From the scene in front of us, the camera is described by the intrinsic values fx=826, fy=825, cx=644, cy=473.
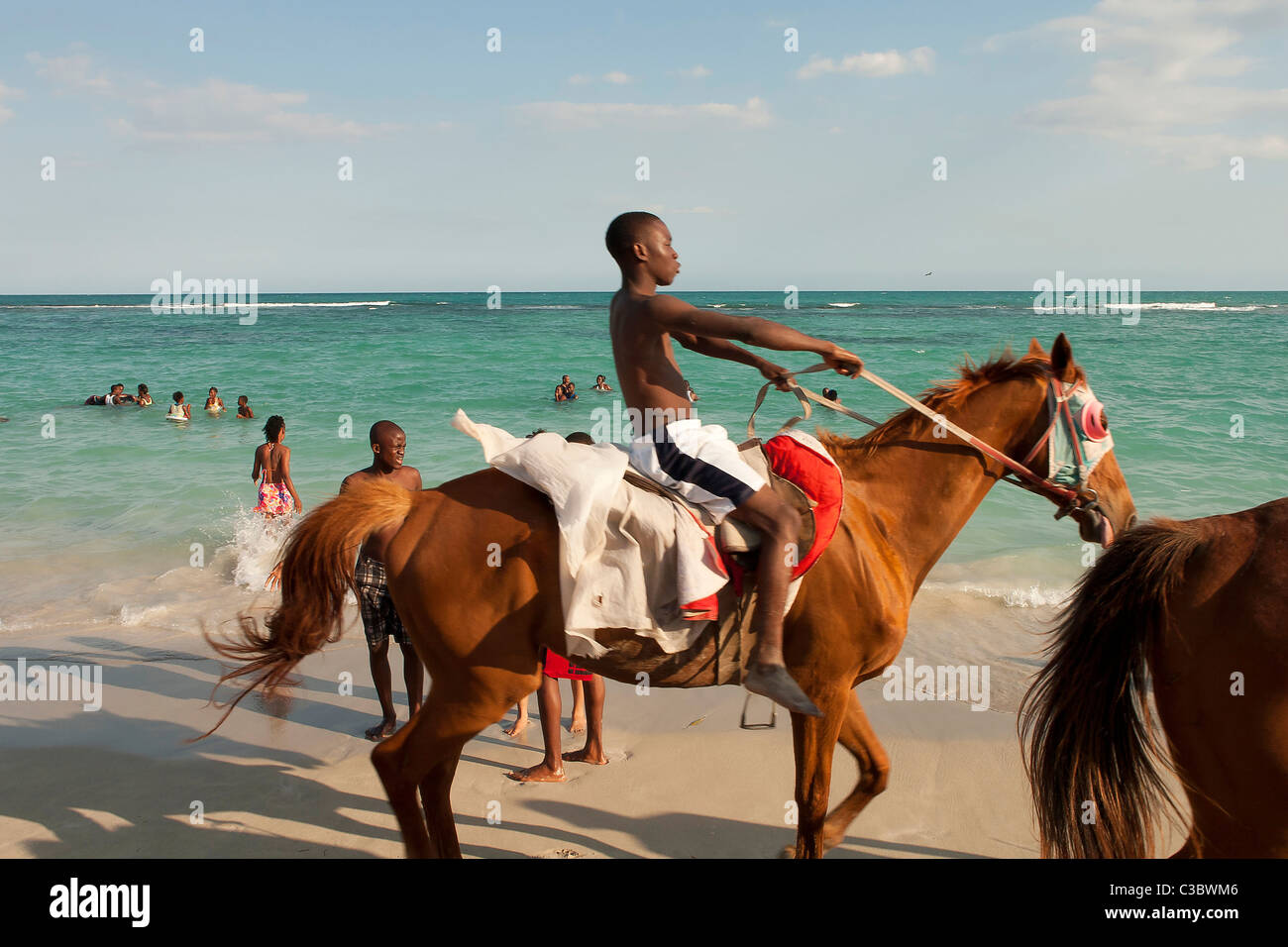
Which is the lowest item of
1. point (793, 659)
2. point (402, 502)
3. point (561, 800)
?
point (561, 800)

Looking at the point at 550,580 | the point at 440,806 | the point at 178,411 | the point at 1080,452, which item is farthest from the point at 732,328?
the point at 178,411

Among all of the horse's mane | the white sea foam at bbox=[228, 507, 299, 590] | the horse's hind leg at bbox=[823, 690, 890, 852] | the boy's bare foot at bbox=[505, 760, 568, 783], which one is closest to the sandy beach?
the boy's bare foot at bbox=[505, 760, 568, 783]

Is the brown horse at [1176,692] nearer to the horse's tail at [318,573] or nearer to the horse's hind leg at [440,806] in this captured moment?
the horse's hind leg at [440,806]

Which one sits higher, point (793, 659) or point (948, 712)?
point (793, 659)

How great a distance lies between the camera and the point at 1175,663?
2.62 m

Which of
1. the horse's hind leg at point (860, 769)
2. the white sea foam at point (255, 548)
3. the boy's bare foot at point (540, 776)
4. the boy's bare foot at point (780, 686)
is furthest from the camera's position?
the white sea foam at point (255, 548)

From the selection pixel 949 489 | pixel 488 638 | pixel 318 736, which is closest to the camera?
pixel 488 638

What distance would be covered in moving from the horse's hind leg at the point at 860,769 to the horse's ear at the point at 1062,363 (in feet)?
5.34

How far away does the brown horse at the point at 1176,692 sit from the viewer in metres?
2.46

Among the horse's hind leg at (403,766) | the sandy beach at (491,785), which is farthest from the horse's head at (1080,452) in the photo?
the horse's hind leg at (403,766)

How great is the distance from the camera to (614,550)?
313 centimetres
